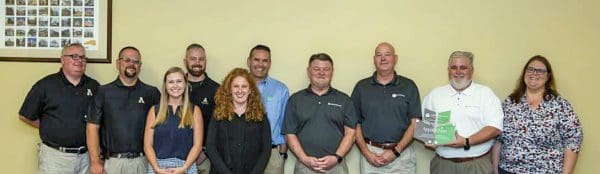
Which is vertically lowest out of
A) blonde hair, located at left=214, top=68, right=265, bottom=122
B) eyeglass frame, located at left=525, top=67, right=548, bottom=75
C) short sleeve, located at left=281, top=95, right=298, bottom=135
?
short sleeve, located at left=281, top=95, right=298, bottom=135

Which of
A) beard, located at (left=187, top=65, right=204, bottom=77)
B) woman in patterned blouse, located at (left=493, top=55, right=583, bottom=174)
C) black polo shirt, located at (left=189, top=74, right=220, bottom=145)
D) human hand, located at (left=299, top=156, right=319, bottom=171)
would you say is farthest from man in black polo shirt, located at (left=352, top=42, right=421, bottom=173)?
beard, located at (left=187, top=65, right=204, bottom=77)

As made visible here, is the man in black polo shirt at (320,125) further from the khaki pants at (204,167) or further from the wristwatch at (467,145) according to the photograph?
the wristwatch at (467,145)

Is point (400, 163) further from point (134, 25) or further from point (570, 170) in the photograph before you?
point (134, 25)

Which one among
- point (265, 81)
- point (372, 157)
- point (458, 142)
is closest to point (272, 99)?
point (265, 81)

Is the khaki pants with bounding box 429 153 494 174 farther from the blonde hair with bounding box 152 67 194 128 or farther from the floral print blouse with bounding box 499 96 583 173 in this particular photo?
the blonde hair with bounding box 152 67 194 128

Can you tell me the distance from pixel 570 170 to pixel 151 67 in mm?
3157

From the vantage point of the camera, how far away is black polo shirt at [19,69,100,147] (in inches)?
140

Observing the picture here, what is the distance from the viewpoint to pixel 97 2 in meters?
4.03

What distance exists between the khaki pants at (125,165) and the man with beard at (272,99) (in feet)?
2.79

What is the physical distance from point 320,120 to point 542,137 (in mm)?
1490

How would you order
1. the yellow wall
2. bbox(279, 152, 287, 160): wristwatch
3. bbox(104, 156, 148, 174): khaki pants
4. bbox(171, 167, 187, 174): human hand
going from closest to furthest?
bbox(171, 167, 187, 174): human hand → bbox(104, 156, 148, 174): khaki pants → bbox(279, 152, 287, 160): wristwatch → the yellow wall

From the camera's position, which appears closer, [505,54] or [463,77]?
[463,77]

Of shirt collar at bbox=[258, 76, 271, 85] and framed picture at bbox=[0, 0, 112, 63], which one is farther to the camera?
framed picture at bbox=[0, 0, 112, 63]

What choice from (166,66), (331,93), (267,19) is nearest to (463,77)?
(331,93)
